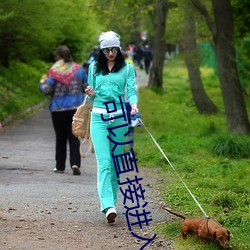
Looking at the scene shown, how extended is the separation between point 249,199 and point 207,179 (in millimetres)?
1958

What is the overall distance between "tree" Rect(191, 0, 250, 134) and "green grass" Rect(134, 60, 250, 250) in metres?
0.83

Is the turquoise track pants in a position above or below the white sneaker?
above

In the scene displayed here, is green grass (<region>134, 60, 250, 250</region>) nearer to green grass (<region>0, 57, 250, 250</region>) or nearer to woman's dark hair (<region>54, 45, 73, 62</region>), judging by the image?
green grass (<region>0, 57, 250, 250</region>)

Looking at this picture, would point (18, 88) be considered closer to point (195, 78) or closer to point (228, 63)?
point (195, 78)

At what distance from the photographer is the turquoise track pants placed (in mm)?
7504

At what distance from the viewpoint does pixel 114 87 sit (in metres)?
7.62

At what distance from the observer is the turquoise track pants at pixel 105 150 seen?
7504 millimetres

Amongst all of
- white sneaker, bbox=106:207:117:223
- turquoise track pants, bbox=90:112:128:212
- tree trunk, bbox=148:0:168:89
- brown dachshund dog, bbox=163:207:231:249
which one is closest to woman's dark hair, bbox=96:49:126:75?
turquoise track pants, bbox=90:112:128:212

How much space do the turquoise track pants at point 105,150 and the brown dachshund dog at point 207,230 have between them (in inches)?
42.5

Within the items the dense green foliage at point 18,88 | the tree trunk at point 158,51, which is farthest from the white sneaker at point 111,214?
the tree trunk at point 158,51

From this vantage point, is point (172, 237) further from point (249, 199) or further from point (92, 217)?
point (249, 199)

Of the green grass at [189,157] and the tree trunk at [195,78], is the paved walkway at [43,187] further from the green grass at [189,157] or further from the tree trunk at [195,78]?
the tree trunk at [195,78]

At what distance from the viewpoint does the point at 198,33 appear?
25.6 metres

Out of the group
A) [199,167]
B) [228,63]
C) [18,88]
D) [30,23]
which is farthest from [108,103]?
[18,88]
